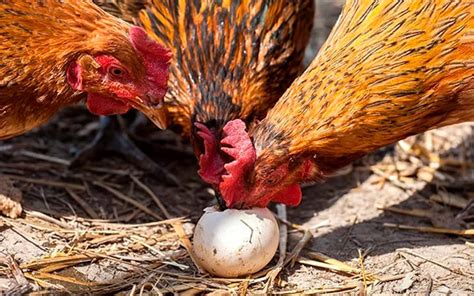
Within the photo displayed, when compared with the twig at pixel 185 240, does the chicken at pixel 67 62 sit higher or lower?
higher

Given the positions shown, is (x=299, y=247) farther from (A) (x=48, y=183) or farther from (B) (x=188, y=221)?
(A) (x=48, y=183)

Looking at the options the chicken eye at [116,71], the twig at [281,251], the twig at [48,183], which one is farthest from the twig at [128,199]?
the chicken eye at [116,71]

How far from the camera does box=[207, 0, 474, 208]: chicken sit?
3.62 meters

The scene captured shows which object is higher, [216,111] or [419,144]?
[216,111]

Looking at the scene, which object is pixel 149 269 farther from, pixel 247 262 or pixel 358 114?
pixel 358 114

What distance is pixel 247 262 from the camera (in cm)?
371

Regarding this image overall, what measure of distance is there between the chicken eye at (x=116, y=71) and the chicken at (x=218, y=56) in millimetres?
532

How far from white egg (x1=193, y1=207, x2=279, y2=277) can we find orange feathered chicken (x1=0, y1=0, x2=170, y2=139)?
0.63m

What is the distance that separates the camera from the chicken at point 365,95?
143 inches

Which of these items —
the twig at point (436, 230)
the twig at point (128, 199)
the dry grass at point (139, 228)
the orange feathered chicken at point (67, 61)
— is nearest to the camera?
the orange feathered chicken at point (67, 61)

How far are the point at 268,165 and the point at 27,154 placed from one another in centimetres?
201

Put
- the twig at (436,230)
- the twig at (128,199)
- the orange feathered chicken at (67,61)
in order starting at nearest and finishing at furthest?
the orange feathered chicken at (67,61) < the twig at (436,230) < the twig at (128,199)

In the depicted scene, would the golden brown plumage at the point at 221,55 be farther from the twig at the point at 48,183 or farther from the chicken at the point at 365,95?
the twig at the point at 48,183

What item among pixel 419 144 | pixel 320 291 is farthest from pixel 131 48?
pixel 419 144
